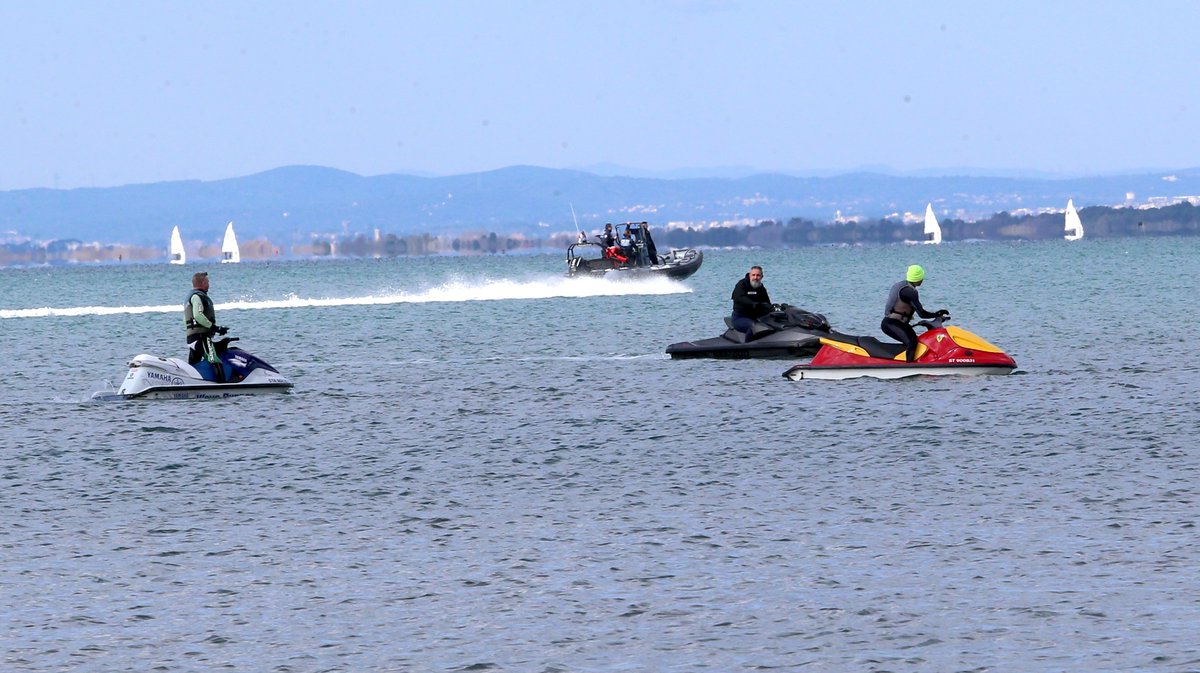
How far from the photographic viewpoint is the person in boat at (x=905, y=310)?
30219 mm

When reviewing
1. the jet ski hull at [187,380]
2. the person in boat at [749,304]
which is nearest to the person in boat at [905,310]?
the person in boat at [749,304]

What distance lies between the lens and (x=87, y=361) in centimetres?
5012

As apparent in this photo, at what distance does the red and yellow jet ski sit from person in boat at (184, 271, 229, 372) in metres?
10.6

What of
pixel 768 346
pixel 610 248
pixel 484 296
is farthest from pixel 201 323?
pixel 484 296

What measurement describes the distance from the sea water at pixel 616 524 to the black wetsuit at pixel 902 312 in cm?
110

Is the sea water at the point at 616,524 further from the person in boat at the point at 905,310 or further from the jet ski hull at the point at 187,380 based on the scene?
the person in boat at the point at 905,310

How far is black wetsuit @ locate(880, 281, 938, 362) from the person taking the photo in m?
30.2

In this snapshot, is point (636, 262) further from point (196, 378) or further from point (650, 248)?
point (196, 378)

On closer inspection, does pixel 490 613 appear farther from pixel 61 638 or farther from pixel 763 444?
pixel 763 444

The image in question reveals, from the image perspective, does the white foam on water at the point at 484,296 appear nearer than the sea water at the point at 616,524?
No

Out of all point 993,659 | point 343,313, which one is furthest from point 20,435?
point 343,313

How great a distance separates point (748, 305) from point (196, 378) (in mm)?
11880

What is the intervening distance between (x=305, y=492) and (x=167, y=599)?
6479 mm

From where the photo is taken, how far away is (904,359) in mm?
32062
